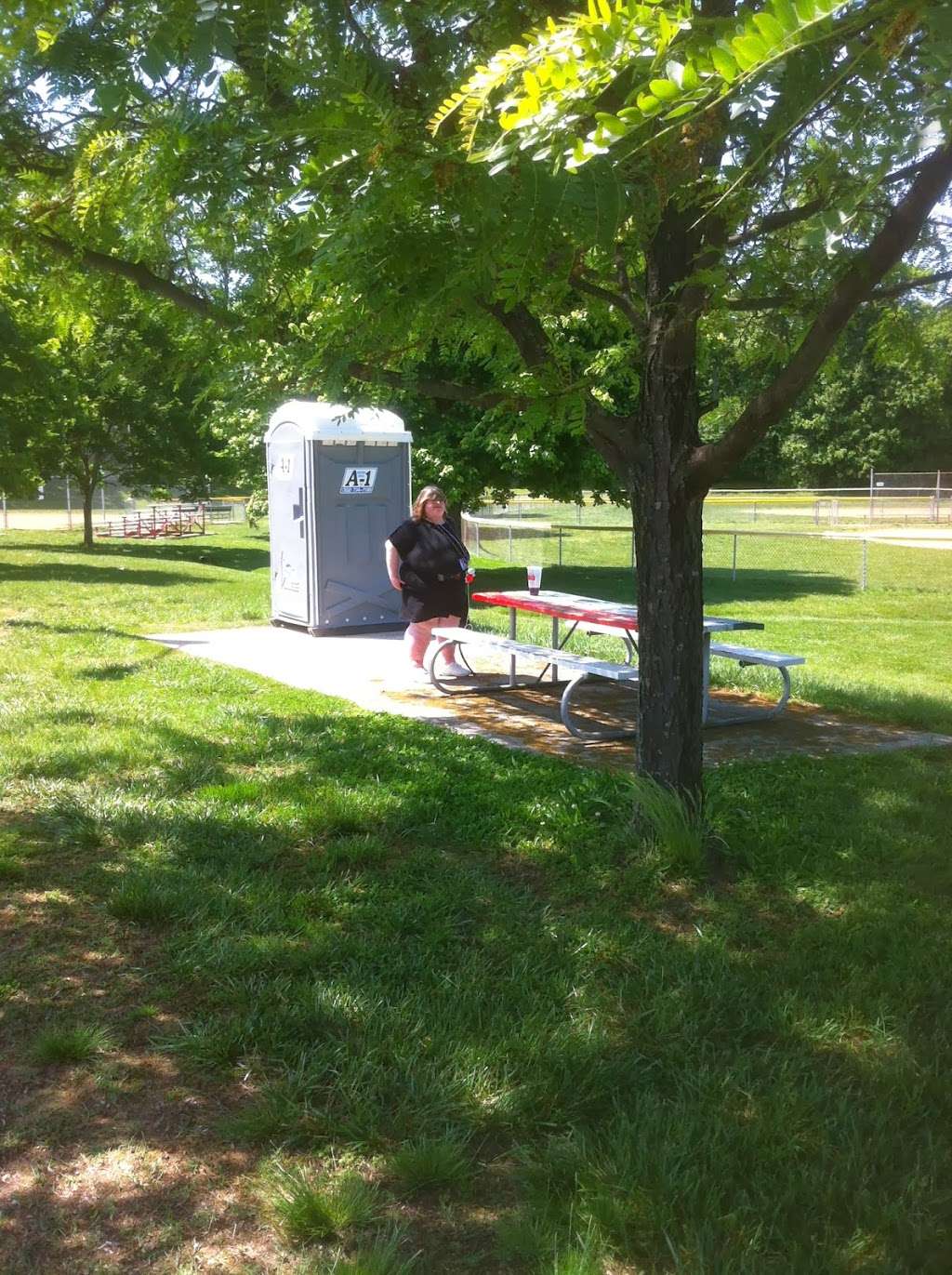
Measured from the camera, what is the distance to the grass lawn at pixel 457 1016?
2783mm

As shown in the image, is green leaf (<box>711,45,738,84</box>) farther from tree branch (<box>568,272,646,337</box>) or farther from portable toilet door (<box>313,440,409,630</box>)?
portable toilet door (<box>313,440,409,630</box>)

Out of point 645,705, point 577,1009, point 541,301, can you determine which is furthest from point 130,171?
point 577,1009

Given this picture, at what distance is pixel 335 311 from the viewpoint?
4.51 metres

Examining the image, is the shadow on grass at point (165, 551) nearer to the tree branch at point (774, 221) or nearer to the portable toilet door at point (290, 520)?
the portable toilet door at point (290, 520)

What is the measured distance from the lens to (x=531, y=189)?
284 cm

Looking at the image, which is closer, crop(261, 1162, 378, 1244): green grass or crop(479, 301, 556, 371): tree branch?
crop(261, 1162, 378, 1244): green grass

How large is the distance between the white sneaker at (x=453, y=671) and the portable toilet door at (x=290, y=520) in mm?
2994

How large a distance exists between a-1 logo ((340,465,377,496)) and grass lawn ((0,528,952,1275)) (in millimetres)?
6085

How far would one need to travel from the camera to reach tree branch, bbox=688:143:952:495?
4223 mm

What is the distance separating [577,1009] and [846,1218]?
1.17 metres

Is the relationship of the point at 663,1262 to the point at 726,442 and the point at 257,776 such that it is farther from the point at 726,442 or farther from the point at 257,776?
the point at 257,776

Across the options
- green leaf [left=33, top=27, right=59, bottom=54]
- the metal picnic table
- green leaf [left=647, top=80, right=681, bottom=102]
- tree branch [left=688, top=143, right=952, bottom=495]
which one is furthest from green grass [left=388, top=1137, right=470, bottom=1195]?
the metal picnic table

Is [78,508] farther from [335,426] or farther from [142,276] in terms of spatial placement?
[142,276]

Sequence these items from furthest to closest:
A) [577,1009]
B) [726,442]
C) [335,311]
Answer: [726,442], [335,311], [577,1009]
